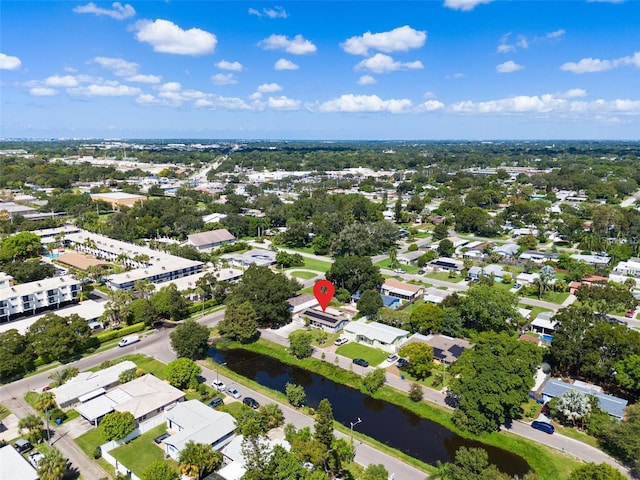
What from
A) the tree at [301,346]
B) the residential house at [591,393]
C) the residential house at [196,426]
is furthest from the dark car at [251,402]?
the residential house at [591,393]

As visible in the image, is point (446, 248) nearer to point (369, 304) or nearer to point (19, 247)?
point (369, 304)

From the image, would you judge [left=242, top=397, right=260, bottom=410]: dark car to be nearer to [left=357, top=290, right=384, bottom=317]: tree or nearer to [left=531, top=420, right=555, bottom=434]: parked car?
[left=357, top=290, right=384, bottom=317]: tree

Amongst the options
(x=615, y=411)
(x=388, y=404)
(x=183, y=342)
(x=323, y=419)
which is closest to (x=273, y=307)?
(x=183, y=342)

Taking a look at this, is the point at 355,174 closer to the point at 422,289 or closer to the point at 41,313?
the point at 422,289

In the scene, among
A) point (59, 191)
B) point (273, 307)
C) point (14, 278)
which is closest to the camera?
point (273, 307)

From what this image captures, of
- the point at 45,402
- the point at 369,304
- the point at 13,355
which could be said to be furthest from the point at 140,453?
the point at 369,304

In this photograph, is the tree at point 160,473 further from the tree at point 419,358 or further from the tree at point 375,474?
the tree at point 419,358
